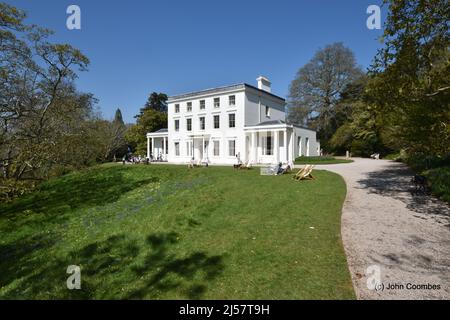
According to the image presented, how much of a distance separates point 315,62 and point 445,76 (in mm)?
40261

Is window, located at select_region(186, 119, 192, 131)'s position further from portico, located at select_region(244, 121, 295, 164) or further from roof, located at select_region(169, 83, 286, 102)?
portico, located at select_region(244, 121, 295, 164)

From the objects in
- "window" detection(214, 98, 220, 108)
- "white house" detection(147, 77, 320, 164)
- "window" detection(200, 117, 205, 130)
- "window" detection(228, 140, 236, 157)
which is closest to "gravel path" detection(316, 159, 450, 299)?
"white house" detection(147, 77, 320, 164)

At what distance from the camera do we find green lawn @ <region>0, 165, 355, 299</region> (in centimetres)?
417

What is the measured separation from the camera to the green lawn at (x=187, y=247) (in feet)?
13.7

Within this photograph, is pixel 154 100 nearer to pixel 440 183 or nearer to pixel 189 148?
pixel 189 148

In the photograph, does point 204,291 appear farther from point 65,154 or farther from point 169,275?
point 65,154

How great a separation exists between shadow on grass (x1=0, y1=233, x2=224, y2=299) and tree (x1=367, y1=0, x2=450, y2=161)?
9096 mm

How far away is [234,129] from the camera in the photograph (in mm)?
28766

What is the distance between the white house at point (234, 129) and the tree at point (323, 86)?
484 inches

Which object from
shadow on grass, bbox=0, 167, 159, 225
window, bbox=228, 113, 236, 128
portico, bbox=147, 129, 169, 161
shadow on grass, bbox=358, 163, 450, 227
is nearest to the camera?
shadow on grass, bbox=358, 163, 450, 227

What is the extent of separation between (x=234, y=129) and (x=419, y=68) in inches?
793

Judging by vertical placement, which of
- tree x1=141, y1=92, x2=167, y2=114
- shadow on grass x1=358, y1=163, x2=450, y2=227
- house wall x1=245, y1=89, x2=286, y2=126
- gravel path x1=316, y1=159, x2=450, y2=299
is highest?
tree x1=141, y1=92, x2=167, y2=114
